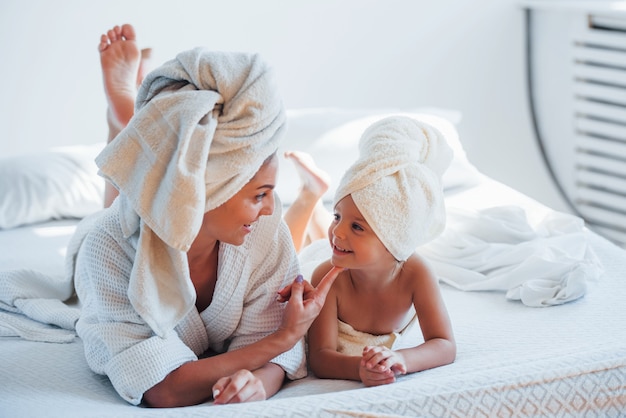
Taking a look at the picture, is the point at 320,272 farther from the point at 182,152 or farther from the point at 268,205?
the point at 182,152

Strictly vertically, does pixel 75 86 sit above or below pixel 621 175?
above

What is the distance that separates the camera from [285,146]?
105 inches

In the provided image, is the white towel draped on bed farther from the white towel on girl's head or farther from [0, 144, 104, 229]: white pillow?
[0, 144, 104, 229]: white pillow

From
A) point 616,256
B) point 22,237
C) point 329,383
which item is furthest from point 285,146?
point 329,383

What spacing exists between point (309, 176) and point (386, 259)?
20.9 inches

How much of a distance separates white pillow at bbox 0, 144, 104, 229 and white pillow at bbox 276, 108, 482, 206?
1.77ft

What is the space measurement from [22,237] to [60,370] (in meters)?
0.90

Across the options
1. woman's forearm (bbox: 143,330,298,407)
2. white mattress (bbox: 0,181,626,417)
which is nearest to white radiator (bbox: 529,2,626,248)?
white mattress (bbox: 0,181,626,417)

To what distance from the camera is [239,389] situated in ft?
4.65

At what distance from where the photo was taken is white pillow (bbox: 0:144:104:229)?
2490 millimetres

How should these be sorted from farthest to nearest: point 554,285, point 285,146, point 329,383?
point 285,146, point 554,285, point 329,383

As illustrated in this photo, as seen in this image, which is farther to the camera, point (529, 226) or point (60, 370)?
point (529, 226)

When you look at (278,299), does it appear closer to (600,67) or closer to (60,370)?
(60,370)

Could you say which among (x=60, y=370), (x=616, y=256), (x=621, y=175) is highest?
(x=60, y=370)
